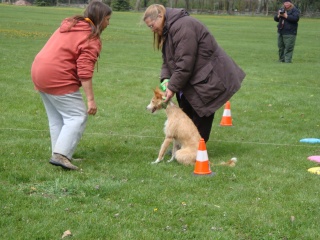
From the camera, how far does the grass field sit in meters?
5.00

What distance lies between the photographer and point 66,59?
645cm

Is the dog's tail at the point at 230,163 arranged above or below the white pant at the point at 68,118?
below

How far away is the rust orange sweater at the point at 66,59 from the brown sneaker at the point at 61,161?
77cm

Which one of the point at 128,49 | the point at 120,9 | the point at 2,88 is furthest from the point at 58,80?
the point at 120,9

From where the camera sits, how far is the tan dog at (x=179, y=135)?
7246 millimetres

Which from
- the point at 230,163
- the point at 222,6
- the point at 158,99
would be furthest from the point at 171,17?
the point at 222,6

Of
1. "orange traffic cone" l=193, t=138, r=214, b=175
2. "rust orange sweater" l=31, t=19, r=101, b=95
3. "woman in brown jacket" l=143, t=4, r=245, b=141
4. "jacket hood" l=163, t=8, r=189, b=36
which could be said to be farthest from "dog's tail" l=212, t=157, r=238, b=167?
"rust orange sweater" l=31, t=19, r=101, b=95

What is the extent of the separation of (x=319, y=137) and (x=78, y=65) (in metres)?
4.73

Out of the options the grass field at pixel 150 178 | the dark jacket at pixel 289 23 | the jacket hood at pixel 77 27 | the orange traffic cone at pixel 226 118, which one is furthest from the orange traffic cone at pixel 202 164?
the dark jacket at pixel 289 23

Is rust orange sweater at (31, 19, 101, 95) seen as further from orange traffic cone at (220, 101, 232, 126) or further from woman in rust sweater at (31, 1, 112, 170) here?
orange traffic cone at (220, 101, 232, 126)

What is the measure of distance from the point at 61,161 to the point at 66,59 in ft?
4.04

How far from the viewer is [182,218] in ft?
17.1

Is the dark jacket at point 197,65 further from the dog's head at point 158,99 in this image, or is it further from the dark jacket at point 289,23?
the dark jacket at point 289,23

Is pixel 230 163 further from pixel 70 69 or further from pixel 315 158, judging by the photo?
pixel 70 69
